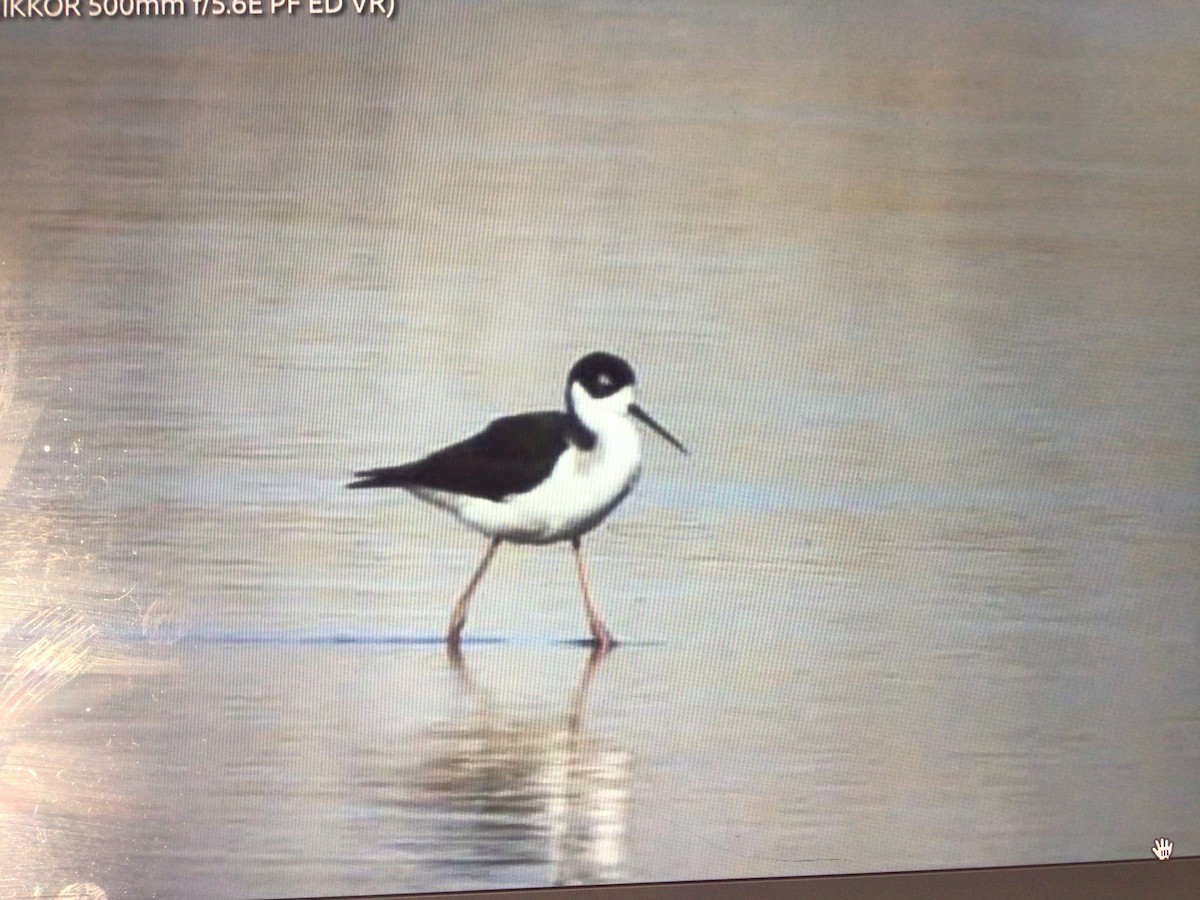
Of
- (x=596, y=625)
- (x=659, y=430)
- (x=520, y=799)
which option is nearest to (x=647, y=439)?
(x=659, y=430)

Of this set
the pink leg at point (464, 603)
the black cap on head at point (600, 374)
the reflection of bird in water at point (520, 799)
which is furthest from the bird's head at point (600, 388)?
the reflection of bird in water at point (520, 799)

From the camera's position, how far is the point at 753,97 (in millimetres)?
1687

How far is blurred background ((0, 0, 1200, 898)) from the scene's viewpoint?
160 centimetres

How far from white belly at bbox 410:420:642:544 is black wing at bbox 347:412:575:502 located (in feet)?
0.04

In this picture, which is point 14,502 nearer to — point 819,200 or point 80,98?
point 80,98

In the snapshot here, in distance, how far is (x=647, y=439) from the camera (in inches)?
65.8

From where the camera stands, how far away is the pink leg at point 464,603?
5.36 ft

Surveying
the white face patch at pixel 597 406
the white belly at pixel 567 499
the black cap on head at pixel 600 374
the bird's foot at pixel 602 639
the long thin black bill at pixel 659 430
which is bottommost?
the bird's foot at pixel 602 639

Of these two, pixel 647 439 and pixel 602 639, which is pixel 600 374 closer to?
pixel 647 439

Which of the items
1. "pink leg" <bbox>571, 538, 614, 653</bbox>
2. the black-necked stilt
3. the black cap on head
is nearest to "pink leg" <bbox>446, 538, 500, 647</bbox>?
the black-necked stilt

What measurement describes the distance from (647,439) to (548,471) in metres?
0.14

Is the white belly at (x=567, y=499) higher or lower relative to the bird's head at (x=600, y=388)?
lower

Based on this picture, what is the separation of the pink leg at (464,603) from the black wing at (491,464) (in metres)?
0.08

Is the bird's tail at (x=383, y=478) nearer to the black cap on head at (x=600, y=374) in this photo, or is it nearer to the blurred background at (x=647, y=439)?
the blurred background at (x=647, y=439)
